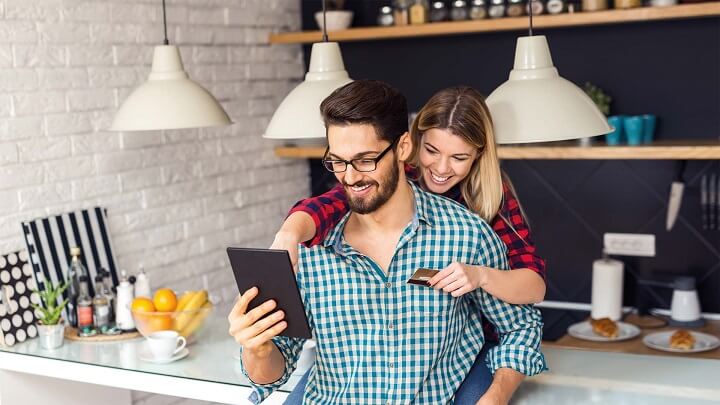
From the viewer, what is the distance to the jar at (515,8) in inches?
141

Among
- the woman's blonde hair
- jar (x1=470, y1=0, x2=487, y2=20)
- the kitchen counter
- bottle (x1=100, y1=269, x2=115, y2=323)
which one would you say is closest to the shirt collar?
the woman's blonde hair

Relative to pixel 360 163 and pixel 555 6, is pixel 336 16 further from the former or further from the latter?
pixel 360 163

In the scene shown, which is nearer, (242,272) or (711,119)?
(242,272)

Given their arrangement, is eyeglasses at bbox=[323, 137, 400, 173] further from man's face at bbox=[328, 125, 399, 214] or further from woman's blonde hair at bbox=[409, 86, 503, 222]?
woman's blonde hair at bbox=[409, 86, 503, 222]

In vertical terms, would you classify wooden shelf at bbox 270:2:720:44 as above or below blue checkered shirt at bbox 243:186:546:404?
above

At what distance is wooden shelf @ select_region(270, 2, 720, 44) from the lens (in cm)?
329

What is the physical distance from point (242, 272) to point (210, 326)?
4.03 ft

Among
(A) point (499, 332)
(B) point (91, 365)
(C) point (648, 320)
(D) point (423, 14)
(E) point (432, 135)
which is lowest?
(C) point (648, 320)

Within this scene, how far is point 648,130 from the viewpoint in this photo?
3564 mm

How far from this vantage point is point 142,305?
2.77 meters

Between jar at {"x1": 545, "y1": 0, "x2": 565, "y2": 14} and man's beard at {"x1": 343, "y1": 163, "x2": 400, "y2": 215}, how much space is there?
189cm

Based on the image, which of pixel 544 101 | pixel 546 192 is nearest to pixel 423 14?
pixel 546 192

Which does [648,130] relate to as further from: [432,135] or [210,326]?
[210,326]

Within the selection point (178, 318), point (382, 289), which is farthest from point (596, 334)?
point (382, 289)
